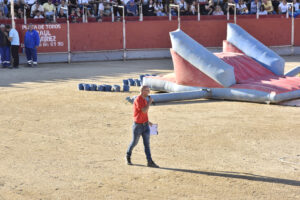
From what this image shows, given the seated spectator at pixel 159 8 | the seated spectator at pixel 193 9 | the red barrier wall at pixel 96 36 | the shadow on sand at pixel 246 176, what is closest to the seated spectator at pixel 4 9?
the red barrier wall at pixel 96 36

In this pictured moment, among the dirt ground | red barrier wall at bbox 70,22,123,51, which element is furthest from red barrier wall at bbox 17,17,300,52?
the dirt ground

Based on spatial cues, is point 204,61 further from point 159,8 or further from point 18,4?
point 18,4

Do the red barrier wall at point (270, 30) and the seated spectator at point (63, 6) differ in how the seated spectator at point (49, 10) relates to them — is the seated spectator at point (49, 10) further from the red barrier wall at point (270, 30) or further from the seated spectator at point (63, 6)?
the red barrier wall at point (270, 30)

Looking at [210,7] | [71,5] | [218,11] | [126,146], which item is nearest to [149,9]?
[210,7]

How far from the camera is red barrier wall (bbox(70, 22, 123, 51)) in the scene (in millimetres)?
24814

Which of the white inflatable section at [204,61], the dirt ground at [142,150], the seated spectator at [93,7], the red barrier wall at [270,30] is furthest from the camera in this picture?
the seated spectator at [93,7]

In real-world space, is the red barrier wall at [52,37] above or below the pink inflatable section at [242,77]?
above

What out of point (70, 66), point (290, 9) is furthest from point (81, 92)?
point (290, 9)

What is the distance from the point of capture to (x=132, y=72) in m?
21.0

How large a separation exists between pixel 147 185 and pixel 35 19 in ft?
60.1

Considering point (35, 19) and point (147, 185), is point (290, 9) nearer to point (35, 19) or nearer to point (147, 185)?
point (35, 19)

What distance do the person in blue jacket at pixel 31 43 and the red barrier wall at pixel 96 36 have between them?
6.50 feet

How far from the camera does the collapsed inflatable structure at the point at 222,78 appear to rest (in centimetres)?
1434

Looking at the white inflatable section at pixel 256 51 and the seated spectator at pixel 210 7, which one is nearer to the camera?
the white inflatable section at pixel 256 51
